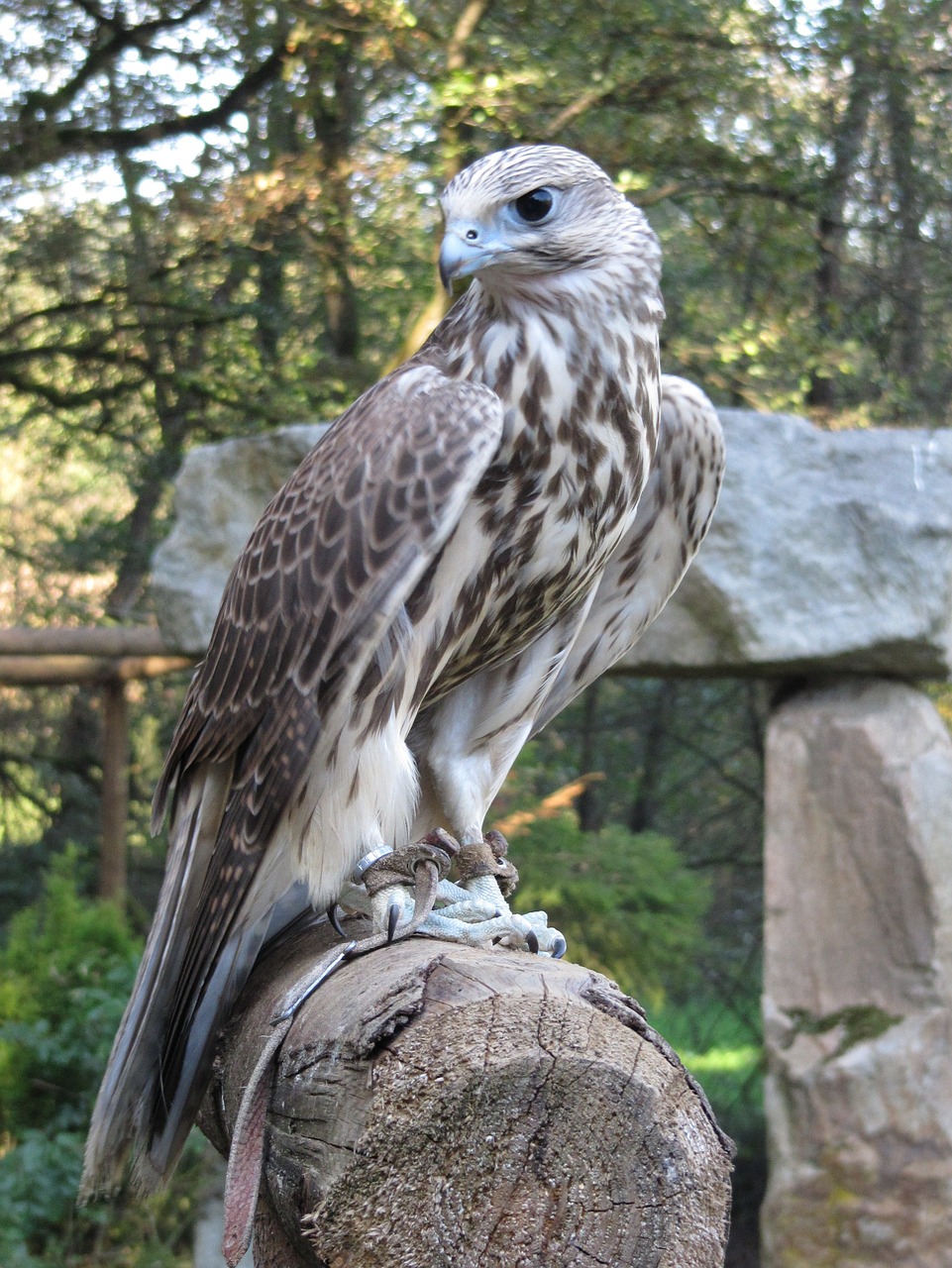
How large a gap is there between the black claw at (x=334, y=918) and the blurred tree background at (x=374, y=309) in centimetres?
266

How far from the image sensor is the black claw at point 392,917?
58.8 inches

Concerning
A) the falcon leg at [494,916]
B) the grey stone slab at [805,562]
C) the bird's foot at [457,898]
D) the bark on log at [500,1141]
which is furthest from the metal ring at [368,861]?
the grey stone slab at [805,562]

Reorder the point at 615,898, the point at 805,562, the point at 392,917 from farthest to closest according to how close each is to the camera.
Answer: the point at 615,898 < the point at 805,562 < the point at 392,917

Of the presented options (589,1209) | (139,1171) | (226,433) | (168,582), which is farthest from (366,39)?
(589,1209)

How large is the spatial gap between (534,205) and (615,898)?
316 cm

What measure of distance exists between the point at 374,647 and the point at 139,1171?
0.77 metres

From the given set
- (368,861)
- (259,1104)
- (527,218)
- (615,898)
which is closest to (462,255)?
(527,218)

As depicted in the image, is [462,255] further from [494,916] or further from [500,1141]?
[500,1141]

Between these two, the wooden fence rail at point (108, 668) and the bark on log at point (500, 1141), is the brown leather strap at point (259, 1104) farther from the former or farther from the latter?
the wooden fence rail at point (108, 668)

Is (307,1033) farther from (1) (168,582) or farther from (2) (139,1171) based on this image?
(1) (168,582)

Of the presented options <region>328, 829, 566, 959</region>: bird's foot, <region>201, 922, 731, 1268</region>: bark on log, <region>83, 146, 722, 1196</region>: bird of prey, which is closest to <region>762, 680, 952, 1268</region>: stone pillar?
<region>83, 146, 722, 1196</region>: bird of prey

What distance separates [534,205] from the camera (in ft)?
5.94

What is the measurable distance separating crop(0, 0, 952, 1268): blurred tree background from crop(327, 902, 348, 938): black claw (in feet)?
8.73

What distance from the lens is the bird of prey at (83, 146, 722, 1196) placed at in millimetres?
1697
